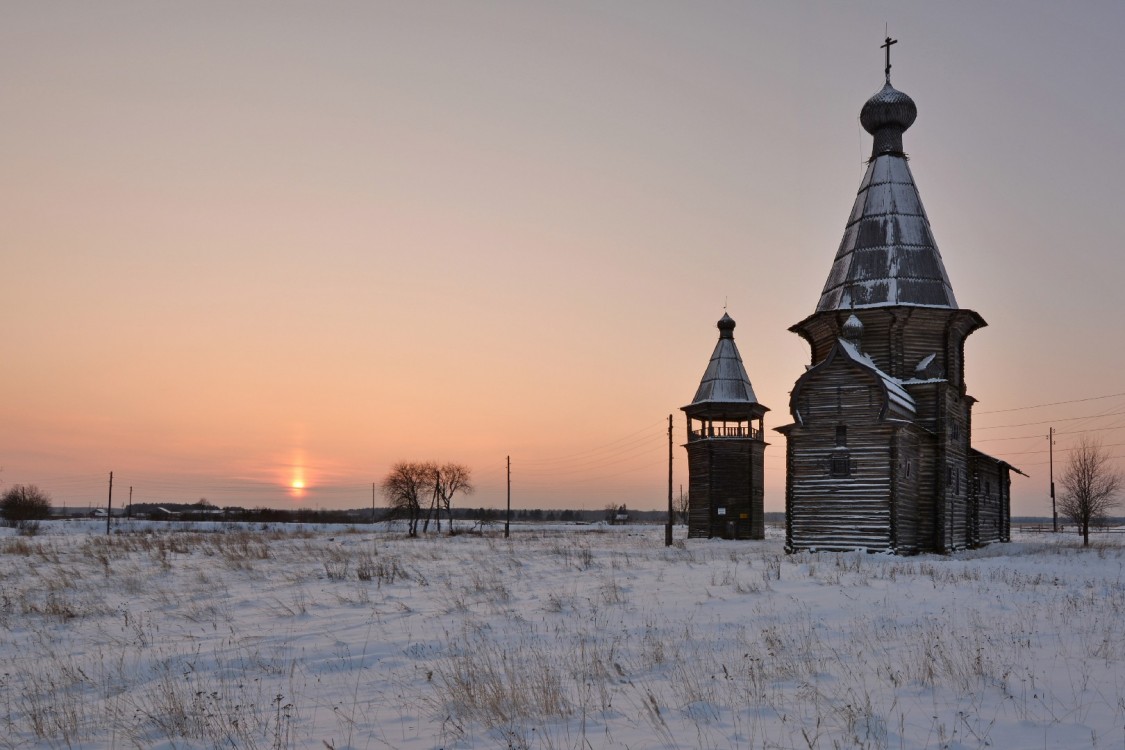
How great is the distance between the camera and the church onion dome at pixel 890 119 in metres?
34.7

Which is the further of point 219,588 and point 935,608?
point 219,588

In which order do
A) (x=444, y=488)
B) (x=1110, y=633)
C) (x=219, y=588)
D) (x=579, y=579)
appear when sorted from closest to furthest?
(x=1110, y=633) < (x=219, y=588) < (x=579, y=579) < (x=444, y=488)

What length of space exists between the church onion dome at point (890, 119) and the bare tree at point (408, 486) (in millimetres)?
44589

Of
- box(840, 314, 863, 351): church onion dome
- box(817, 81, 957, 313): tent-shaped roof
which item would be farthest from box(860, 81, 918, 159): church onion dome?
box(840, 314, 863, 351): church onion dome

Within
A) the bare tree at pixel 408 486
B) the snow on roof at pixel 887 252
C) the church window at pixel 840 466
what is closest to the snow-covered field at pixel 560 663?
the church window at pixel 840 466

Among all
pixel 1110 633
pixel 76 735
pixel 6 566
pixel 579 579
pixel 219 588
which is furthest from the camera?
pixel 6 566

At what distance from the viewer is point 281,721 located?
6.51 meters

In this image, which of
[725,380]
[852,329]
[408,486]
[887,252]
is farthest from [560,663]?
[408,486]

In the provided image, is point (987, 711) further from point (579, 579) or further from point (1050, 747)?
point (579, 579)

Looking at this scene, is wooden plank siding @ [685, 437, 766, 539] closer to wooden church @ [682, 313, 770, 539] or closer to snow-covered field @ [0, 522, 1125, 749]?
wooden church @ [682, 313, 770, 539]

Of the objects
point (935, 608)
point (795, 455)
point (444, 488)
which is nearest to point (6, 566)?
point (935, 608)

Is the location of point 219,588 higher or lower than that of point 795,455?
lower

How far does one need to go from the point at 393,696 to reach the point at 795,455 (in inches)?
954

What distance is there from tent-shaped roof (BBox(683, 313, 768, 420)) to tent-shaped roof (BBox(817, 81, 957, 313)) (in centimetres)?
906
